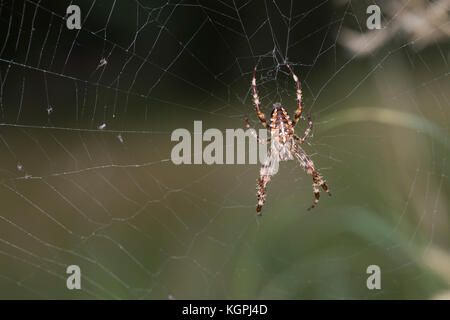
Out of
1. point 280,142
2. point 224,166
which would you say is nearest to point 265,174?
point 280,142

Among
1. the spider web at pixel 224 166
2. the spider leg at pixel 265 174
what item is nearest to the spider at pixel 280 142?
the spider leg at pixel 265 174

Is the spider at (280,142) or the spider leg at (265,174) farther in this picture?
the spider leg at (265,174)

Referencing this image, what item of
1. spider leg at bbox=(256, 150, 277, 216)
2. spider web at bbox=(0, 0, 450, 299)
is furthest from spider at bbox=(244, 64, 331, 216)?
spider web at bbox=(0, 0, 450, 299)

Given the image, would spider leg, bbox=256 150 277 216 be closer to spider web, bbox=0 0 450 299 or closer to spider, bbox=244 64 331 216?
spider, bbox=244 64 331 216

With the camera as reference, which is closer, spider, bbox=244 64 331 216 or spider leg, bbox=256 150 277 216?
spider, bbox=244 64 331 216

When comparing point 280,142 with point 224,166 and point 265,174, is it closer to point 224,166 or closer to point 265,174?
point 265,174

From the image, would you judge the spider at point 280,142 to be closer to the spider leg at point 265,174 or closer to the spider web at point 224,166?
the spider leg at point 265,174
